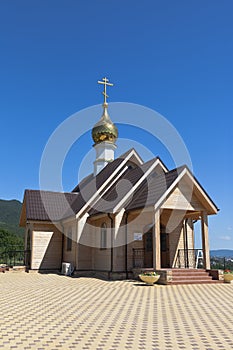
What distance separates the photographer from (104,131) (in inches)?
995

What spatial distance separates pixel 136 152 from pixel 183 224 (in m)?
5.04

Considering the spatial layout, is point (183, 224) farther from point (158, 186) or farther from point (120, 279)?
point (120, 279)

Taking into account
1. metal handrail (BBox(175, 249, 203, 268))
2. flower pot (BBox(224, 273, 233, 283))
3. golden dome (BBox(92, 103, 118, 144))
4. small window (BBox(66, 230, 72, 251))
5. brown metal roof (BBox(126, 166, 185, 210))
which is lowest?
flower pot (BBox(224, 273, 233, 283))

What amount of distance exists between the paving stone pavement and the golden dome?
613 inches

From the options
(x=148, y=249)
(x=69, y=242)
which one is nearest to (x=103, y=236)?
(x=148, y=249)

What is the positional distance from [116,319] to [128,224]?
927 centimetres

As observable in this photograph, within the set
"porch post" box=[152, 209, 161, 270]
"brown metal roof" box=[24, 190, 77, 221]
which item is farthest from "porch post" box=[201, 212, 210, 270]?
"brown metal roof" box=[24, 190, 77, 221]

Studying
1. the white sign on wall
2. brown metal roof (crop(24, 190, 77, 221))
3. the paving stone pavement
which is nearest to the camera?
the paving stone pavement

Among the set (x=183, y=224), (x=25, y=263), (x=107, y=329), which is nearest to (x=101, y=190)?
(x=183, y=224)

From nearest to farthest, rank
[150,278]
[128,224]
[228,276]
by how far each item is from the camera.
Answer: [150,278]
[228,276]
[128,224]

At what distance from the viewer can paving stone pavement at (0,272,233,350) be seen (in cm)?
541

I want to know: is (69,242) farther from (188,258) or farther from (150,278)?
(150,278)

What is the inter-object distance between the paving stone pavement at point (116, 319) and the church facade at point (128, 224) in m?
3.95

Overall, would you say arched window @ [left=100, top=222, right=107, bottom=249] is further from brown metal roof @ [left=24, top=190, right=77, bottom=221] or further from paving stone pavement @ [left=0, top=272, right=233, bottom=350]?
paving stone pavement @ [left=0, top=272, right=233, bottom=350]
